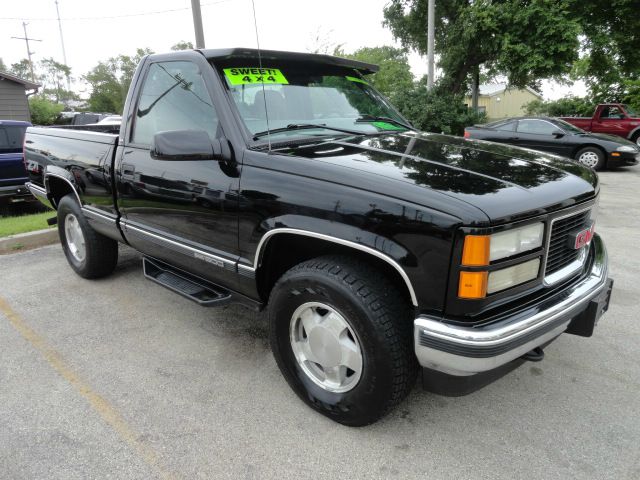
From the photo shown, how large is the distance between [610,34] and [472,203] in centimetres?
2124

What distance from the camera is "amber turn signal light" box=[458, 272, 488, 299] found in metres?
1.96

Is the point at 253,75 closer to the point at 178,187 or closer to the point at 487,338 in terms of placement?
the point at 178,187

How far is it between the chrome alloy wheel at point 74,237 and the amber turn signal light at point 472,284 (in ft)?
12.2

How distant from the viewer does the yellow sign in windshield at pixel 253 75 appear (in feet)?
9.53

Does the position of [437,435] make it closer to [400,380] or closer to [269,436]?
[400,380]

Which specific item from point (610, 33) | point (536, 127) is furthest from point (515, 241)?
point (610, 33)

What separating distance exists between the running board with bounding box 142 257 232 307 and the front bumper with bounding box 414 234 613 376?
1.43m

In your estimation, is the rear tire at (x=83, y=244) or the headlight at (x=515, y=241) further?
the rear tire at (x=83, y=244)

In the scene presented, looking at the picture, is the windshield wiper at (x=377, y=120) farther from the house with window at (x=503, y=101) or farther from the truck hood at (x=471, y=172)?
the house with window at (x=503, y=101)

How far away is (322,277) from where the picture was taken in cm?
231

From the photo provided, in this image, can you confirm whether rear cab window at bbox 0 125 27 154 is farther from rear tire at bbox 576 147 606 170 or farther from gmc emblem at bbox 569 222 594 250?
rear tire at bbox 576 147 606 170

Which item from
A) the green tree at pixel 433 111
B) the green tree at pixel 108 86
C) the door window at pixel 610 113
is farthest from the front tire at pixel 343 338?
the green tree at pixel 108 86

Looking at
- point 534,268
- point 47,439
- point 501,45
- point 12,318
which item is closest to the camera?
point 534,268

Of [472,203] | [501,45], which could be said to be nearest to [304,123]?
[472,203]
